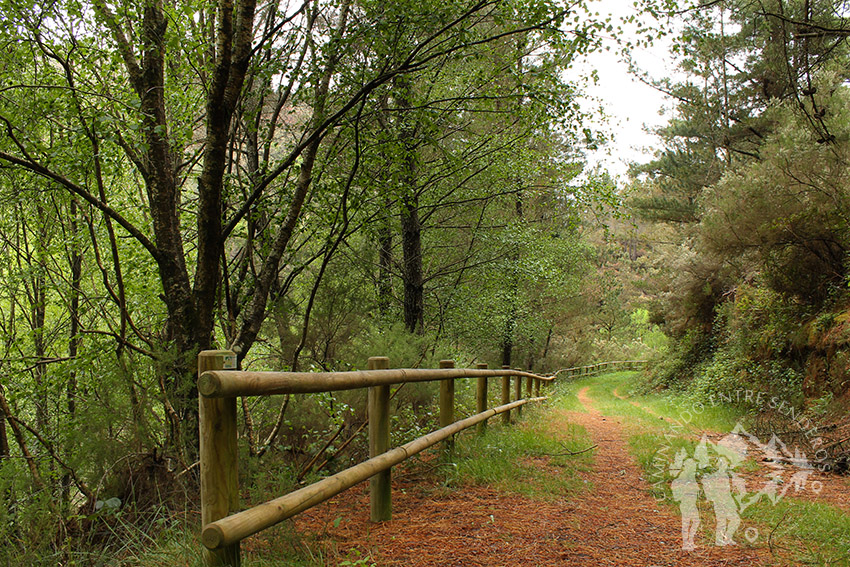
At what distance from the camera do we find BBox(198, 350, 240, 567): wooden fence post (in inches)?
89.1

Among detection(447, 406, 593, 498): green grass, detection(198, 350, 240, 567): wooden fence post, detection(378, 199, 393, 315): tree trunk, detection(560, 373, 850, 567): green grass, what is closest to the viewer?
detection(198, 350, 240, 567): wooden fence post

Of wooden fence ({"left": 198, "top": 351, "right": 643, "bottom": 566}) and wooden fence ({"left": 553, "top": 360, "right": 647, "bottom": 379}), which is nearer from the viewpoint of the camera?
wooden fence ({"left": 198, "top": 351, "right": 643, "bottom": 566})

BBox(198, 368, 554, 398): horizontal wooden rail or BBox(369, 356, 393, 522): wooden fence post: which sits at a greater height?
BBox(198, 368, 554, 398): horizontal wooden rail

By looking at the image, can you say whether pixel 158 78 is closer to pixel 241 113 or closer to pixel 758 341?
pixel 241 113

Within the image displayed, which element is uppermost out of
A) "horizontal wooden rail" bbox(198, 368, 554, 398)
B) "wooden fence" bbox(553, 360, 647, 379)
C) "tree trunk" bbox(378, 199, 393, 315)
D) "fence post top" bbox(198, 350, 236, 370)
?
"tree trunk" bbox(378, 199, 393, 315)

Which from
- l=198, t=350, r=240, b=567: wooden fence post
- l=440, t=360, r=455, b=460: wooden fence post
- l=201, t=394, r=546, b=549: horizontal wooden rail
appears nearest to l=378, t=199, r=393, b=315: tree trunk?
l=440, t=360, r=455, b=460: wooden fence post

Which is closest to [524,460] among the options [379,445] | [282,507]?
[379,445]

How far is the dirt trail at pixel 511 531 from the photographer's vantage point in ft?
10.3

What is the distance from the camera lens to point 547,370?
26.7 meters

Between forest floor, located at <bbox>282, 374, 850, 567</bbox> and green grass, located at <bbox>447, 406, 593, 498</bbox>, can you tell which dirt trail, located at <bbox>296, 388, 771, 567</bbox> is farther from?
green grass, located at <bbox>447, 406, 593, 498</bbox>

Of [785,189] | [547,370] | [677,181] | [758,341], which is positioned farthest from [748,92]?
[547,370]

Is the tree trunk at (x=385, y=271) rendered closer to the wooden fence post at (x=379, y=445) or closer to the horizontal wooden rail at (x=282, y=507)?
the wooden fence post at (x=379, y=445)

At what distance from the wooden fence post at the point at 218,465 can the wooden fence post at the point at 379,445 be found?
1.45 metres

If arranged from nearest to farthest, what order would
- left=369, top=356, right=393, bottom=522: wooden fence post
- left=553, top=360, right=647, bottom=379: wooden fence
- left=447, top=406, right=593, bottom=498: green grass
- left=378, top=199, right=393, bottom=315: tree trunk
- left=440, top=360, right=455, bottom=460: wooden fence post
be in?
left=369, top=356, right=393, bottom=522: wooden fence post
left=447, top=406, right=593, bottom=498: green grass
left=440, top=360, right=455, bottom=460: wooden fence post
left=378, top=199, right=393, bottom=315: tree trunk
left=553, top=360, right=647, bottom=379: wooden fence
